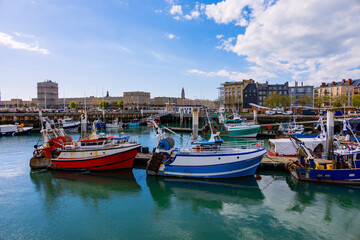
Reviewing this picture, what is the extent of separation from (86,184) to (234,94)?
86.2 m

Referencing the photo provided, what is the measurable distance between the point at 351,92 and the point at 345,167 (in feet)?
278

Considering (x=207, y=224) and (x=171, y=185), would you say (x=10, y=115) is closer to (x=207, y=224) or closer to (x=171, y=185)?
(x=171, y=185)

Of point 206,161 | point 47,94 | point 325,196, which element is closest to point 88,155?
point 206,161

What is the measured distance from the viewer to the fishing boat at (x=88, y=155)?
2055 cm

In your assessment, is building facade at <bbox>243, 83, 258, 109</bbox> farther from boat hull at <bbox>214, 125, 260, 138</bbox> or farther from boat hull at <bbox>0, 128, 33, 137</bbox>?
boat hull at <bbox>0, 128, 33, 137</bbox>

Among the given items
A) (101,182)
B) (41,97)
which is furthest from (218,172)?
(41,97)

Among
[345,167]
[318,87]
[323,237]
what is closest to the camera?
[323,237]

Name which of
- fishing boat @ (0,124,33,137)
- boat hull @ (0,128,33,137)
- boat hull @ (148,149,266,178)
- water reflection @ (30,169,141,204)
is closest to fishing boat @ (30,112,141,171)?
water reflection @ (30,169,141,204)

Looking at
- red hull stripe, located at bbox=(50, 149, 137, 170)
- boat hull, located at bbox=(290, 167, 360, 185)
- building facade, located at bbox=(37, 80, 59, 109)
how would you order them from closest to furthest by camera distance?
boat hull, located at bbox=(290, 167, 360, 185) → red hull stripe, located at bbox=(50, 149, 137, 170) → building facade, located at bbox=(37, 80, 59, 109)

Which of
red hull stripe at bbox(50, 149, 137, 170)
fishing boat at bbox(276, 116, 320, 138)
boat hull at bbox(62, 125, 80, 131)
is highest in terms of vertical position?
fishing boat at bbox(276, 116, 320, 138)

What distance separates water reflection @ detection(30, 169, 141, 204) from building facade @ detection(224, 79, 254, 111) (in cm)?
7795

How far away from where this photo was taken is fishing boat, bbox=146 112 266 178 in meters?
17.3

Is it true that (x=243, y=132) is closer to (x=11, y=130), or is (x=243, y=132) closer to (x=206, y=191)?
(x=206, y=191)

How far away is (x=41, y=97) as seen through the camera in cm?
14150
